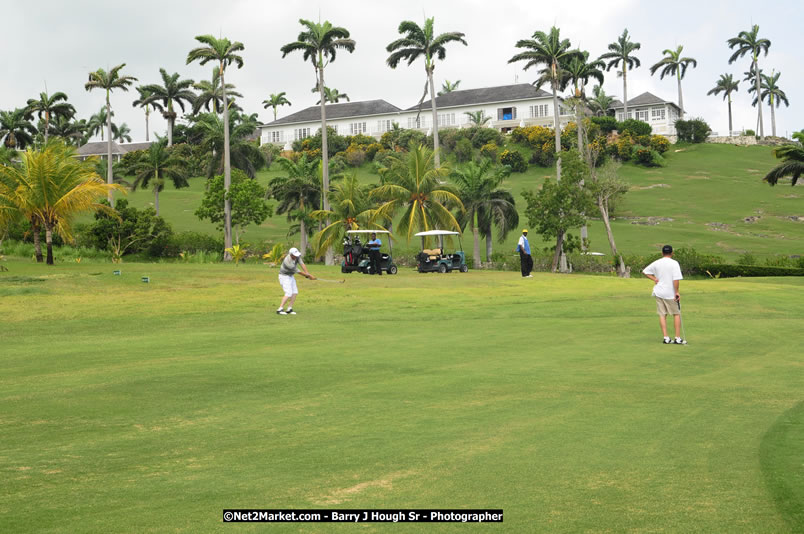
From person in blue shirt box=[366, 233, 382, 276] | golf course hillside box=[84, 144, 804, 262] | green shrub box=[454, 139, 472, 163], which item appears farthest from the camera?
green shrub box=[454, 139, 472, 163]

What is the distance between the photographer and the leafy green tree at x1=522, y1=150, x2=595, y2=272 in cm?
4969

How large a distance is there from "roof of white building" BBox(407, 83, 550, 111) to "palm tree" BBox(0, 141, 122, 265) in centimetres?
8758

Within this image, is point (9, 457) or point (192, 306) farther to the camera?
point (192, 306)

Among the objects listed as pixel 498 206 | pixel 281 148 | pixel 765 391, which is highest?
pixel 281 148

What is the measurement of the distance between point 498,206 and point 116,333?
139ft

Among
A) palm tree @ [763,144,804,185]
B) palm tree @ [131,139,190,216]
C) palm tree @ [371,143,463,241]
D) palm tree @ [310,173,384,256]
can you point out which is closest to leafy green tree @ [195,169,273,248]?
palm tree @ [310,173,384,256]

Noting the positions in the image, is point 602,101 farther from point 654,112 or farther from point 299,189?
point 299,189

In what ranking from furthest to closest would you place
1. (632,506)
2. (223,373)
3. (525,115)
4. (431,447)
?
(525,115), (223,373), (431,447), (632,506)

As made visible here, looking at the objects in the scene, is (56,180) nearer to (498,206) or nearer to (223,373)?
(223,373)

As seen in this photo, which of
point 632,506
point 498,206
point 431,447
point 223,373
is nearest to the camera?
point 632,506

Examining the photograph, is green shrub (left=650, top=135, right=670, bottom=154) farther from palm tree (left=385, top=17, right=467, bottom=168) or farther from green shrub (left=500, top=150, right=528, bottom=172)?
palm tree (left=385, top=17, right=467, bottom=168)

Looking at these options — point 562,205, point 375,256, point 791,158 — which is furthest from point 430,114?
point 375,256

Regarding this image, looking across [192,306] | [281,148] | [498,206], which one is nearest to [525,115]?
[281,148]

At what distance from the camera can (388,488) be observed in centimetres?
590
